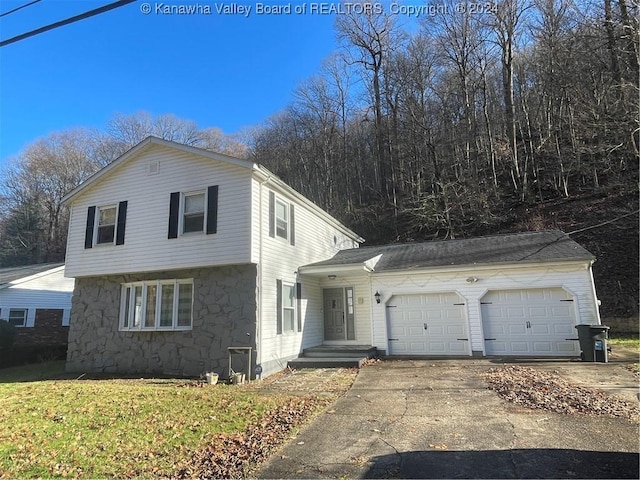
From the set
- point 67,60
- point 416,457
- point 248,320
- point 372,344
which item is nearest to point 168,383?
point 248,320

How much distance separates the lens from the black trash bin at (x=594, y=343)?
9484mm

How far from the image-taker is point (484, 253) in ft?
40.4

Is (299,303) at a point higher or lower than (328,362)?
higher

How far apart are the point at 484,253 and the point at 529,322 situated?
250cm

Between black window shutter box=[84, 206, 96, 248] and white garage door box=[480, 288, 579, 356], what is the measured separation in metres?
12.3

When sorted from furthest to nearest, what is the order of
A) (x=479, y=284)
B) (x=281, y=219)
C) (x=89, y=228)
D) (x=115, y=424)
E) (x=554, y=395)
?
(x=89, y=228), (x=281, y=219), (x=479, y=284), (x=554, y=395), (x=115, y=424)

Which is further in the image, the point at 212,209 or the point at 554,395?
the point at 212,209

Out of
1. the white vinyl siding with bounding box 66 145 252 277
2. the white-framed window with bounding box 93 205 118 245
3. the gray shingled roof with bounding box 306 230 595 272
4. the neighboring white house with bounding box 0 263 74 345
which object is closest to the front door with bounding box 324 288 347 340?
the gray shingled roof with bounding box 306 230 595 272

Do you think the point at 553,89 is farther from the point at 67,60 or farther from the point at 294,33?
the point at 67,60

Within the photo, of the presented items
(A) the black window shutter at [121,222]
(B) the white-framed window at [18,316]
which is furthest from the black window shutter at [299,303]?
(B) the white-framed window at [18,316]

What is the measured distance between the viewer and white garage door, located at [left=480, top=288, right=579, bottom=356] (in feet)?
34.7

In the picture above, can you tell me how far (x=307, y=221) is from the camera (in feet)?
45.3

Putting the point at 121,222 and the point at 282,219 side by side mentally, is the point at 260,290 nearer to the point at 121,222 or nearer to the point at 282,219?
the point at 282,219

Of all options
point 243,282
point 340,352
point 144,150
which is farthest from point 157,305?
point 340,352
